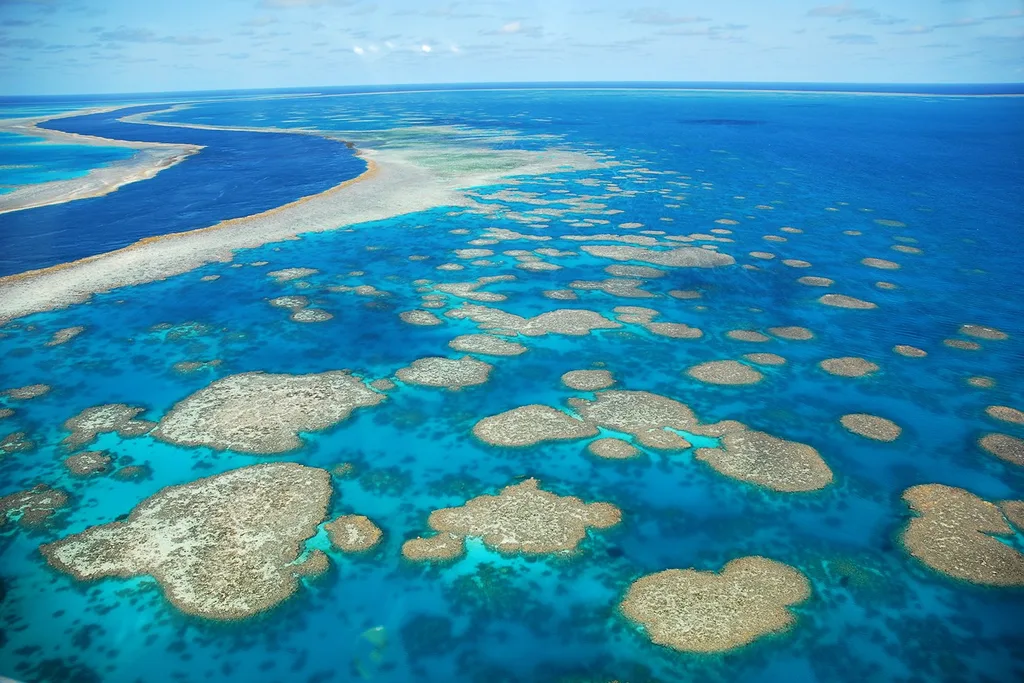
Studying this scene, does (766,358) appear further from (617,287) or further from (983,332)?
(983,332)

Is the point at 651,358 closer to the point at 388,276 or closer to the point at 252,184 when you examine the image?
the point at 388,276

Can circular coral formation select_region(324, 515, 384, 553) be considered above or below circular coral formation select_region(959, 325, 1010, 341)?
below

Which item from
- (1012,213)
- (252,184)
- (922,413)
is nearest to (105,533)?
(922,413)

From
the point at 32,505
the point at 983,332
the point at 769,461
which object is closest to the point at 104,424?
the point at 32,505

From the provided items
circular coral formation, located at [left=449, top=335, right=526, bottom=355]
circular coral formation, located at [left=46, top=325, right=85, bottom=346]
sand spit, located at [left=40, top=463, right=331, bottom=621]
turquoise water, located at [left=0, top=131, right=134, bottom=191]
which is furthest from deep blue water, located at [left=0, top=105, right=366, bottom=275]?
sand spit, located at [left=40, top=463, right=331, bottom=621]

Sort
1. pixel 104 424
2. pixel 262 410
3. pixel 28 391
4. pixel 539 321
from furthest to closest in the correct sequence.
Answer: pixel 539 321 < pixel 28 391 < pixel 262 410 < pixel 104 424

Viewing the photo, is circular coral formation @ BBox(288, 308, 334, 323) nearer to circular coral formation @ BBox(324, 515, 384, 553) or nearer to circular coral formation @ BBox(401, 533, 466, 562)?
circular coral formation @ BBox(324, 515, 384, 553)
